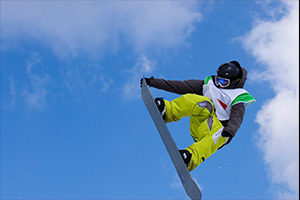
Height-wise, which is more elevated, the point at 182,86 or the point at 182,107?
the point at 182,86

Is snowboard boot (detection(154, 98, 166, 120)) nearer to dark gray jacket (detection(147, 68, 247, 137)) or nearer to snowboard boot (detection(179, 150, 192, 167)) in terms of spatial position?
dark gray jacket (detection(147, 68, 247, 137))

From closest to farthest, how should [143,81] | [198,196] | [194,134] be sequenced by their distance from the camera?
1. [198,196]
2. [143,81]
3. [194,134]

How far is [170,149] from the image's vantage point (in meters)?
4.98

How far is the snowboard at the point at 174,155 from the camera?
4.89 meters

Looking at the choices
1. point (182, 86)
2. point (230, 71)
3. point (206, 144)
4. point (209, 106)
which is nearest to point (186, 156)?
point (206, 144)

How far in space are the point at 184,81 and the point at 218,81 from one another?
1.79 ft

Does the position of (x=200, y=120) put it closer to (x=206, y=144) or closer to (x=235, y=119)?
(x=206, y=144)

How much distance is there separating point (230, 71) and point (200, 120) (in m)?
0.84

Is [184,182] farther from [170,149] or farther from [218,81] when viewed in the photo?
[218,81]

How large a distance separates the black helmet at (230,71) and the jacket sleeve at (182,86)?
1.28 feet

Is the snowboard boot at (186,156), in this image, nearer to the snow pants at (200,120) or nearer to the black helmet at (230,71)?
the snow pants at (200,120)

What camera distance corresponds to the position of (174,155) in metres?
4.97

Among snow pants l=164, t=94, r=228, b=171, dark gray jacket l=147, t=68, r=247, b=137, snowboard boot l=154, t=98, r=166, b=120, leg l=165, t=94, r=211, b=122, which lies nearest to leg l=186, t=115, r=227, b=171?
snow pants l=164, t=94, r=228, b=171

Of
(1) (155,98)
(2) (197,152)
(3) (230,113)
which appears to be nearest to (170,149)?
(2) (197,152)
